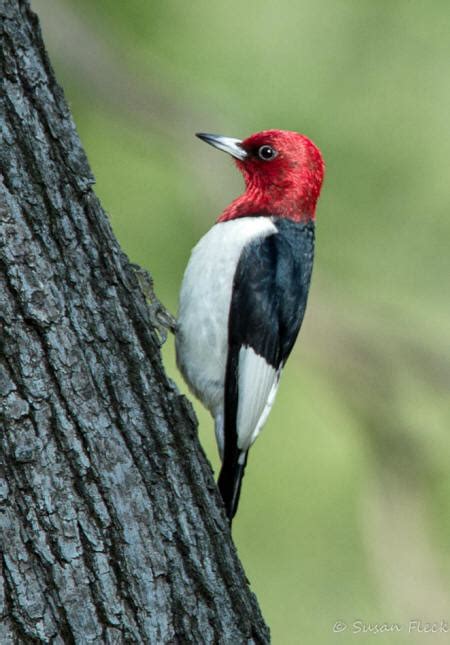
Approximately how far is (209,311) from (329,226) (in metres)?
2.60

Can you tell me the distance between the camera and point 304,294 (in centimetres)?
378

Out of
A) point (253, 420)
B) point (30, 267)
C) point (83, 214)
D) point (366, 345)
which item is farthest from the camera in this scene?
point (366, 345)

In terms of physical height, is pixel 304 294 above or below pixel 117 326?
above

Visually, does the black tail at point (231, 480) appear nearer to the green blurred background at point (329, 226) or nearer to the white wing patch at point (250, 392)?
the white wing patch at point (250, 392)

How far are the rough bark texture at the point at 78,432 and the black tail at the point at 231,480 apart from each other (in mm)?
1062

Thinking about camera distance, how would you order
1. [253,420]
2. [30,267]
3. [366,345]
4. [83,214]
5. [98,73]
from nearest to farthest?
[30,267] < [83,214] < [253,420] < [366,345] < [98,73]

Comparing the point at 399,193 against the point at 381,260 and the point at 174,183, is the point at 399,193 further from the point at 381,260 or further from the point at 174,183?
the point at 174,183

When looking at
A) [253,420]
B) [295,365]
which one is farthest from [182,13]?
[253,420]

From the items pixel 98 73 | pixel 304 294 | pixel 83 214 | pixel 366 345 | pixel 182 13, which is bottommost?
pixel 83 214

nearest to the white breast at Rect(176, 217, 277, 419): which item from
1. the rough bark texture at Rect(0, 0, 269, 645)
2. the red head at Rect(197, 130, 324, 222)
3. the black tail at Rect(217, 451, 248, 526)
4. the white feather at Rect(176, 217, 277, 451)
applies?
the white feather at Rect(176, 217, 277, 451)

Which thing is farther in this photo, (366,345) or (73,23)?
(73,23)

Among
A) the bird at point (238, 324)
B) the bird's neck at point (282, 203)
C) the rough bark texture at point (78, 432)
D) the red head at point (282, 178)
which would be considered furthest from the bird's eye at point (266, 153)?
the rough bark texture at point (78, 432)

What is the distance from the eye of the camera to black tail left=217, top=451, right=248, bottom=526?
3430mm

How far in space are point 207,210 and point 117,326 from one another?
352cm
